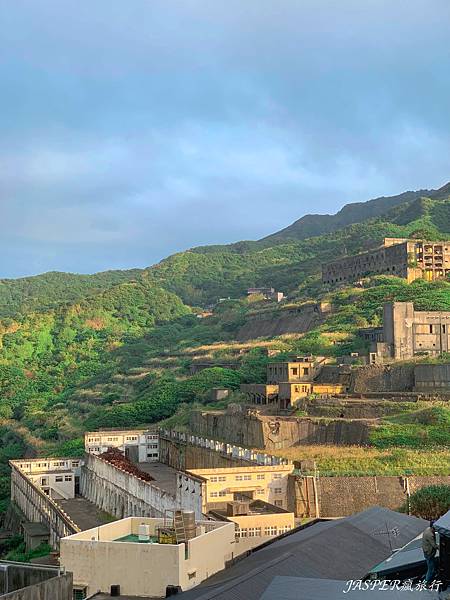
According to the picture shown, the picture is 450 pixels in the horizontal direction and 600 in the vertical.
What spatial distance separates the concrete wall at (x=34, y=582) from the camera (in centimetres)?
1439

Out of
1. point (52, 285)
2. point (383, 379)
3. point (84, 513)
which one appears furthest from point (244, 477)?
point (52, 285)

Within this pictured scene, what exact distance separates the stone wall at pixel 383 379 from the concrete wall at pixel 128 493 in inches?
631

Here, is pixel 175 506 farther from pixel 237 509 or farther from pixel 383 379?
pixel 383 379

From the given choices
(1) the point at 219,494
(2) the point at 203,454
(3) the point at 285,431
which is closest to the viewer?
(1) the point at 219,494

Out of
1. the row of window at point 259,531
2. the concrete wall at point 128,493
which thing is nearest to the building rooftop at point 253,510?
the row of window at point 259,531

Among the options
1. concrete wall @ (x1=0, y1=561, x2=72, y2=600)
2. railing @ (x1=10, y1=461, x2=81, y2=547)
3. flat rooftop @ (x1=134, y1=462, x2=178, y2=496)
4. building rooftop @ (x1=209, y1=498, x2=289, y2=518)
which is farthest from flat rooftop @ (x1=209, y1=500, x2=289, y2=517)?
concrete wall @ (x1=0, y1=561, x2=72, y2=600)

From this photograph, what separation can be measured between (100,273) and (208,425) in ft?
487

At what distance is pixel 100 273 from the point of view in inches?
7810

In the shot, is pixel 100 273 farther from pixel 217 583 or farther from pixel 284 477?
pixel 217 583

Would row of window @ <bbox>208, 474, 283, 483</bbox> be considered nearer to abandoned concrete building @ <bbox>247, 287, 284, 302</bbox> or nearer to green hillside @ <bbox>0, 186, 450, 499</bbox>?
green hillside @ <bbox>0, 186, 450, 499</bbox>

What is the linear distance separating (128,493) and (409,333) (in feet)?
78.5

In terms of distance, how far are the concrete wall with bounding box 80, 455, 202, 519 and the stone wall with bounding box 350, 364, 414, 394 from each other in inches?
631

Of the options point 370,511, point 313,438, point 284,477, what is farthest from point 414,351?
point 370,511

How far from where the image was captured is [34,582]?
51.8 ft
